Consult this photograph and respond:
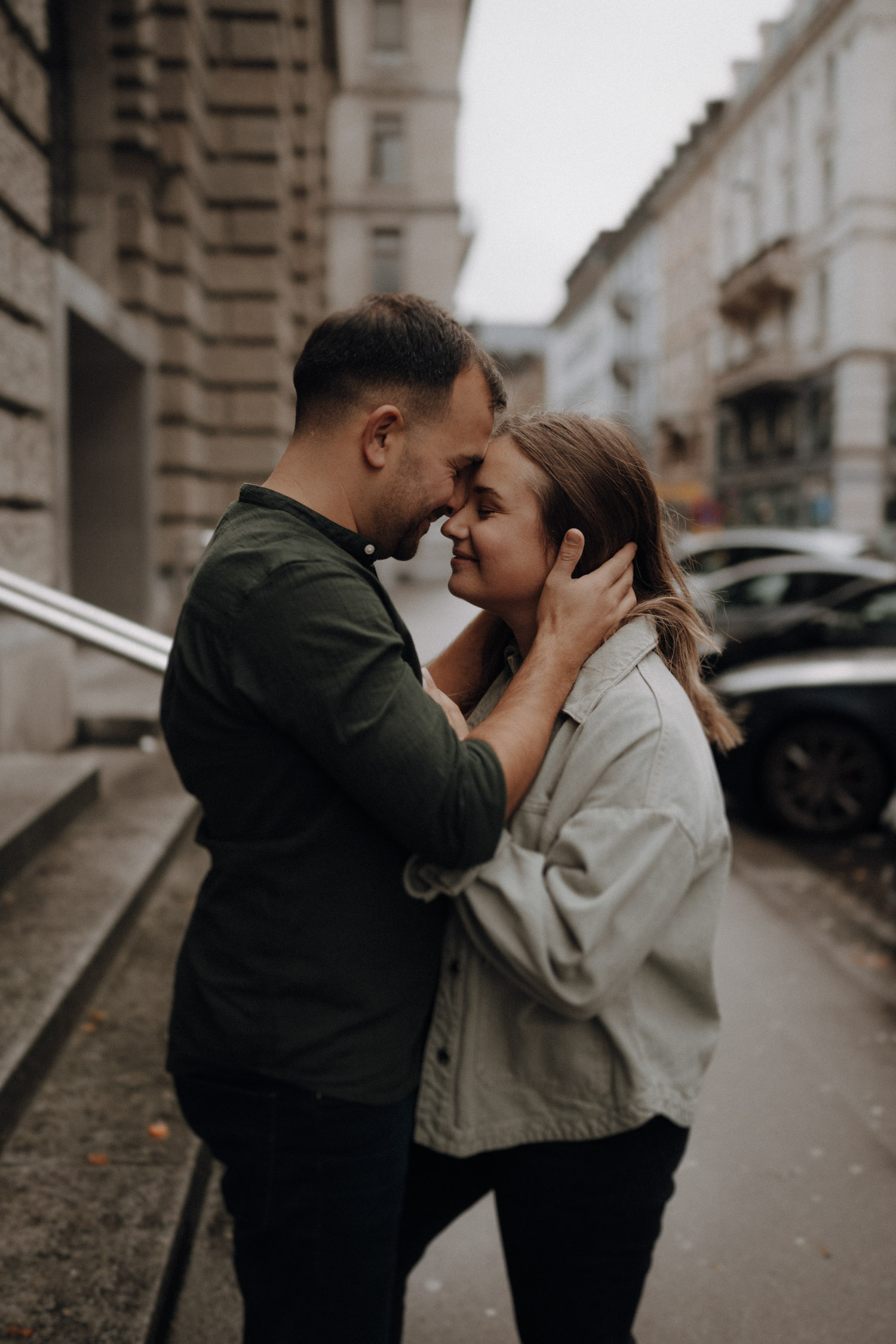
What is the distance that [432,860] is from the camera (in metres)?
1.41

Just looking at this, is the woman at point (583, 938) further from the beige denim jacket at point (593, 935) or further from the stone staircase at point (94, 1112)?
the stone staircase at point (94, 1112)

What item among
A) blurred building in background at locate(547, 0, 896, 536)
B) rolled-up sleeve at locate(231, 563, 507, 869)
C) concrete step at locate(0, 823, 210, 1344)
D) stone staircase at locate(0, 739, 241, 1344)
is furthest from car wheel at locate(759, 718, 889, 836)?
blurred building in background at locate(547, 0, 896, 536)

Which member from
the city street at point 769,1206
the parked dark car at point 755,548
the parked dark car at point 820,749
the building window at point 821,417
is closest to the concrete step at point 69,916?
the city street at point 769,1206

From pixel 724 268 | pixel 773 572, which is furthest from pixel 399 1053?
pixel 724 268

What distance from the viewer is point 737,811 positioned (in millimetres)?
7918

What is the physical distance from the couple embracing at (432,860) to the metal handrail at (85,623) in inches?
76.5

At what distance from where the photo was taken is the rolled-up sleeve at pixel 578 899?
1471mm

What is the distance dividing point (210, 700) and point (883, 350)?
36.8m

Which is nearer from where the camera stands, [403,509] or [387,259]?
[403,509]

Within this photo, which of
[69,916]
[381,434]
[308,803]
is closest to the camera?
[308,803]

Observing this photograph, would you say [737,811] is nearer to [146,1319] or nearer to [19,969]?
[19,969]

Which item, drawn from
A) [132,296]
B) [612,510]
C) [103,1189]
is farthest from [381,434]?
[132,296]

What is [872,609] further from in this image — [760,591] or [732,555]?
[732,555]

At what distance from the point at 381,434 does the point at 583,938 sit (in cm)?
75
